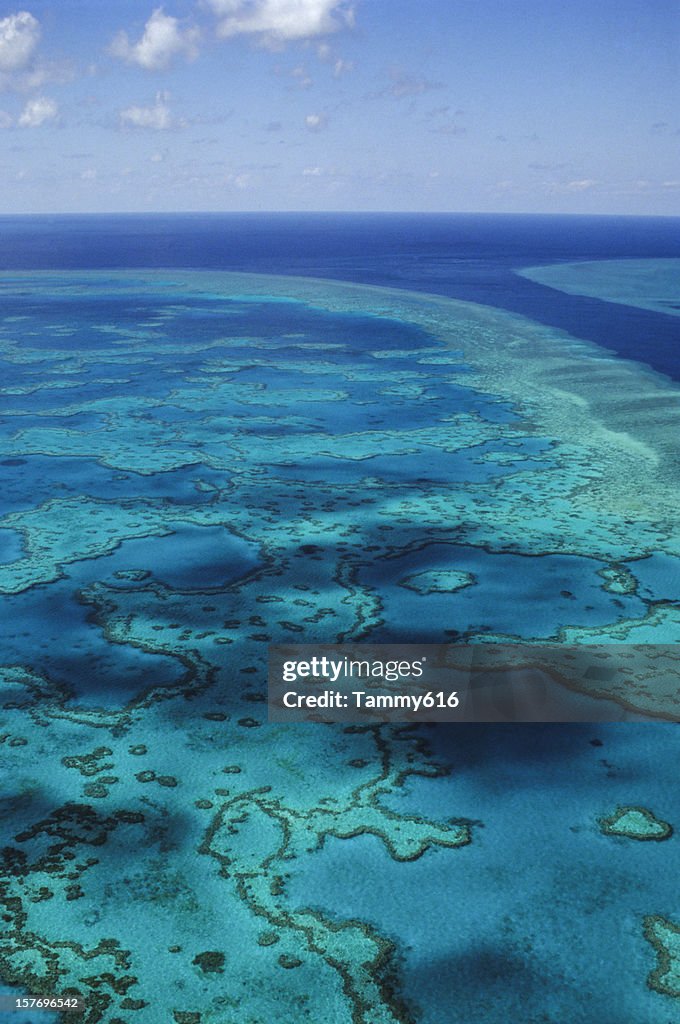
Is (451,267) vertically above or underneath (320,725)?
above

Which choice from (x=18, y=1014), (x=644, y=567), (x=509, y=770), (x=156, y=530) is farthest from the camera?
(x=156, y=530)

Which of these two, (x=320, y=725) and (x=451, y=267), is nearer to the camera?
(x=320, y=725)

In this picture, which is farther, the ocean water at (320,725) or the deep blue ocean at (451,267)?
the deep blue ocean at (451,267)

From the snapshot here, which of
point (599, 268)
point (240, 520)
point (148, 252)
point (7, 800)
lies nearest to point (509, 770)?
point (7, 800)

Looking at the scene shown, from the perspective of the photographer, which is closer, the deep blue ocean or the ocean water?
the ocean water

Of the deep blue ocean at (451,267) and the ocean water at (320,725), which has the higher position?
the deep blue ocean at (451,267)

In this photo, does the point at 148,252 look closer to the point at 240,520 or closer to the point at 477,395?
the point at 477,395

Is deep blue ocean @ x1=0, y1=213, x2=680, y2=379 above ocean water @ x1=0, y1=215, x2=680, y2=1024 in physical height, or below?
above

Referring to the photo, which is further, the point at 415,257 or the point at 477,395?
the point at 415,257
